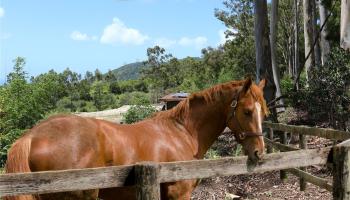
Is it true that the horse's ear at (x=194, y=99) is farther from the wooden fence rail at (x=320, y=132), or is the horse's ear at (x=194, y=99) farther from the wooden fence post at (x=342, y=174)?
the wooden fence rail at (x=320, y=132)

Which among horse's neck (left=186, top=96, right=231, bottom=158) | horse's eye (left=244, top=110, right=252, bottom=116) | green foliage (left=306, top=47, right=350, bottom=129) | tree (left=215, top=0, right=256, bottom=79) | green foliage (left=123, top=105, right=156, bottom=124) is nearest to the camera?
horse's eye (left=244, top=110, right=252, bottom=116)

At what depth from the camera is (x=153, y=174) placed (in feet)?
10.0

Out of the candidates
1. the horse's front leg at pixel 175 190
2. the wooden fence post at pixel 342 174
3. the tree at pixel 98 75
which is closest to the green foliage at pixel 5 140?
the horse's front leg at pixel 175 190

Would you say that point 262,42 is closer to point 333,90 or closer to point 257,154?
point 333,90

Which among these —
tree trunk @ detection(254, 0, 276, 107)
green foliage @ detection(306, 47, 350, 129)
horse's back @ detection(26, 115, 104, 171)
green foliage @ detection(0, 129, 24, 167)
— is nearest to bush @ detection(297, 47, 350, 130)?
green foliage @ detection(306, 47, 350, 129)

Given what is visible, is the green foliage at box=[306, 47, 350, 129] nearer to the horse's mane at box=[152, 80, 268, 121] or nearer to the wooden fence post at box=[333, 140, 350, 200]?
the horse's mane at box=[152, 80, 268, 121]

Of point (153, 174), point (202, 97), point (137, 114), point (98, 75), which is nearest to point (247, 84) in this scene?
point (202, 97)

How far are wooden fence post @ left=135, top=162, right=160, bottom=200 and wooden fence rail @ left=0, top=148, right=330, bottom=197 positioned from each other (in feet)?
0.18

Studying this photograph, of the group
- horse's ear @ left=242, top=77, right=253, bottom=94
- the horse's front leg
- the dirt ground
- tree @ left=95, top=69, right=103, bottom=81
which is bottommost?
the dirt ground

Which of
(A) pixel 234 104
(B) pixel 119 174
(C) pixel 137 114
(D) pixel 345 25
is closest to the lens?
(B) pixel 119 174

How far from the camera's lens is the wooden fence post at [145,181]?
119 inches

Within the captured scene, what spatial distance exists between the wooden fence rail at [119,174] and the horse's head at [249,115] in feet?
1.48

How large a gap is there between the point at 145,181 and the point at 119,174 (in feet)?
0.59

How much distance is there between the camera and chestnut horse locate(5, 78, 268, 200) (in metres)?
3.79
